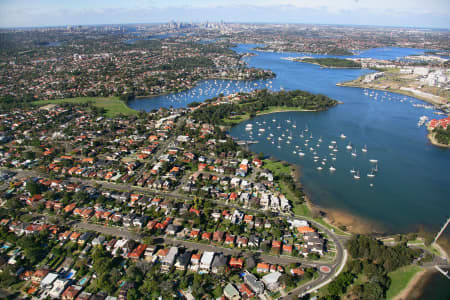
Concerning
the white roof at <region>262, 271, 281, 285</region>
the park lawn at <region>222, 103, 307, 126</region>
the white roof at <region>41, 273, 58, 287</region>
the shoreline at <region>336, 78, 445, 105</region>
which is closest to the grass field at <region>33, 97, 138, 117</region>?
the park lawn at <region>222, 103, 307, 126</region>

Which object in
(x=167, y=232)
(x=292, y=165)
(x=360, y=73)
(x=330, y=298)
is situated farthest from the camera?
(x=360, y=73)

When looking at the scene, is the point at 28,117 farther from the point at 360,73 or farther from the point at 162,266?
the point at 360,73

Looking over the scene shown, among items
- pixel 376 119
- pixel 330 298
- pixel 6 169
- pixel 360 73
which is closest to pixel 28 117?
pixel 6 169

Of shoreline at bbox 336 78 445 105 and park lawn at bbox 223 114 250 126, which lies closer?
park lawn at bbox 223 114 250 126

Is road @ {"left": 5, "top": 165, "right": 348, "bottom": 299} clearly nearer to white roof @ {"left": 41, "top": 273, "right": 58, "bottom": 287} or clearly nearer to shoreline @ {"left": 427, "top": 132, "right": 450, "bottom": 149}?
white roof @ {"left": 41, "top": 273, "right": 58, "bottom": 287}

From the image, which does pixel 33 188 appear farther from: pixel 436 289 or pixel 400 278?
pixel 436 289

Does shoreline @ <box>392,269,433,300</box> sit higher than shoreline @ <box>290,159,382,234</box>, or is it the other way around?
shoreline @ <box>290,159,382,234</box>

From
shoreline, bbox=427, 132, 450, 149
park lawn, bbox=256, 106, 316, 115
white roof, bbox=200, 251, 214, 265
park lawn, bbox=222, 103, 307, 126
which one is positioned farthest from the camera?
park lawn, bbox=256, 106, 316, 115
